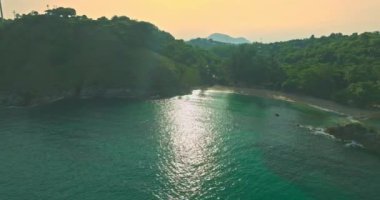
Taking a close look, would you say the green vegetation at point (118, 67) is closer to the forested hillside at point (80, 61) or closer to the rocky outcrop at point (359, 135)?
the forested hillside at point (80, 61)

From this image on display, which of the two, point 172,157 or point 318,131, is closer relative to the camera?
point 172,157

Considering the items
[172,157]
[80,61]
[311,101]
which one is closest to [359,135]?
[172,157]

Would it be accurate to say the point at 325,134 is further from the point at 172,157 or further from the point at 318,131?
the point at 172,157

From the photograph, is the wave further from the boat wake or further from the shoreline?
the shoreline

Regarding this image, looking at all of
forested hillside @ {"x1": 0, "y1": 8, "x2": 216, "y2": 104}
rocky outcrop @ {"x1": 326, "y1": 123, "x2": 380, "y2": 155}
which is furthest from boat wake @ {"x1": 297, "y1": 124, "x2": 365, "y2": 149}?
forested hillside @ {"x1": 0, "y1": 8, "x2": 216, "y2": 104}

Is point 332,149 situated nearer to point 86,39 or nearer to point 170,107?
point 170,107

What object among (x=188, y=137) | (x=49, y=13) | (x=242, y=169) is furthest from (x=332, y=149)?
(x=49, y=13)
